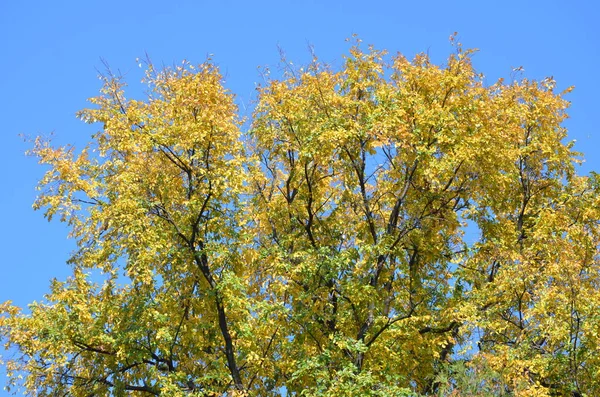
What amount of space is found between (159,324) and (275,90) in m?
7.96

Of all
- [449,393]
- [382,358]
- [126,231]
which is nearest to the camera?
[449,393]

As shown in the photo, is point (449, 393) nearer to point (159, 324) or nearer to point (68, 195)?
point (159, 324)

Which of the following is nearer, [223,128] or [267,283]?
[223,128]

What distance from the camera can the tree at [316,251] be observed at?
23.6 meters

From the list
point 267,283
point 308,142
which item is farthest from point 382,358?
point 308,142

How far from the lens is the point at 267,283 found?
27.6m

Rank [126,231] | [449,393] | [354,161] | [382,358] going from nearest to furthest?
[449,393] < [126,231] < [382,358] < [354,161]

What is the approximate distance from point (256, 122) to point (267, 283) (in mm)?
4895

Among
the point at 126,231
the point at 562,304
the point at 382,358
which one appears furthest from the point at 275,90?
the point at 562,304

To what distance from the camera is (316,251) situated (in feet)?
84.8

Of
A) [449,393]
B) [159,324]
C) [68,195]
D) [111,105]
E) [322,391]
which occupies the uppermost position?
[111,105]

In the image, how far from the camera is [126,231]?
23.2 metres

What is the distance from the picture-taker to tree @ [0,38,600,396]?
77.4 ft

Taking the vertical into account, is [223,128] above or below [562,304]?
above
